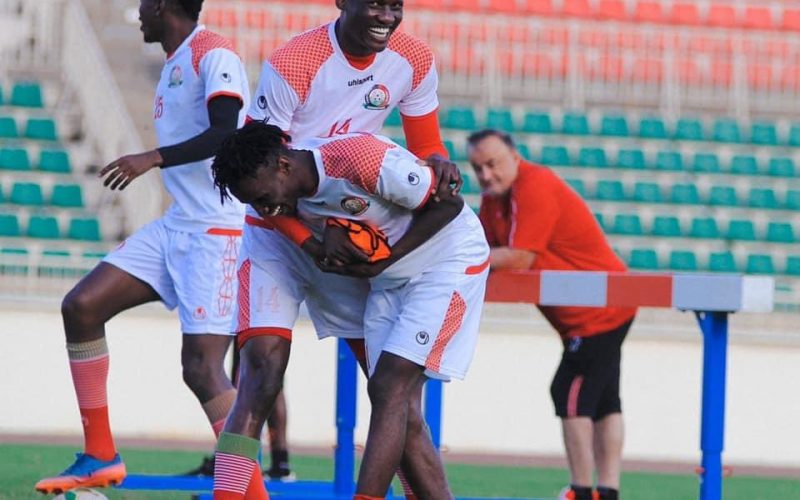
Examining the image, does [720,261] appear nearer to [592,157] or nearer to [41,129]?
[592,157]

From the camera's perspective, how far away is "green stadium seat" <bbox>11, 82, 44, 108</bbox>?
16.3 metres

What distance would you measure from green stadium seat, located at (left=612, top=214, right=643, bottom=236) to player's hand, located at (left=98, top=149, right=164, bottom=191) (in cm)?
1084

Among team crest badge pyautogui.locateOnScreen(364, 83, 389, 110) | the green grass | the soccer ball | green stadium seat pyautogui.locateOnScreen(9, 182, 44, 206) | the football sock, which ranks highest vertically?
team crest badge pyautogui.locateOnScreen(364, 83, 389, 110)

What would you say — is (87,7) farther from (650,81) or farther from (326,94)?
(326,94)

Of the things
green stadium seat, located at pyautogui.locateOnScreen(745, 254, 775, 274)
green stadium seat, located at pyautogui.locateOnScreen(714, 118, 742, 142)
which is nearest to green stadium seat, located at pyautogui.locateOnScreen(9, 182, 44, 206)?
green stadium seat, located at pyautogui.locateOnScreen(745, 254, 775, 274)

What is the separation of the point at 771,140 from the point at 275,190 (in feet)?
45.5

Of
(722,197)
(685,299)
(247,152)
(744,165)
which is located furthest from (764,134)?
(247,152)

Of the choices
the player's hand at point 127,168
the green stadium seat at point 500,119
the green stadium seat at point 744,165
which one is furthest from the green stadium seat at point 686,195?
the player's hand at point 127,168

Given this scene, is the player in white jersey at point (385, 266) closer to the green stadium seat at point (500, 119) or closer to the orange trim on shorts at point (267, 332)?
the orange trim on shorts at point (267, 332)

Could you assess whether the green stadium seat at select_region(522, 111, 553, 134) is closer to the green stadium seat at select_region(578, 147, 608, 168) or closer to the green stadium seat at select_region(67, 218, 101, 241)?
the green stadium seat at select_region(578, 147, 608, 168)

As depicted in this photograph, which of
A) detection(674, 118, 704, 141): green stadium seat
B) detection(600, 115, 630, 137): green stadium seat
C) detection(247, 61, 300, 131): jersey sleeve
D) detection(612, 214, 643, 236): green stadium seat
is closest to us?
detection(247, 61, 300, 131): jersey sleeve

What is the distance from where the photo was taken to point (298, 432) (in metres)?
11.3

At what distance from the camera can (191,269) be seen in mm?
6176

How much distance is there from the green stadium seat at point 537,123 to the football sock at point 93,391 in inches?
462
